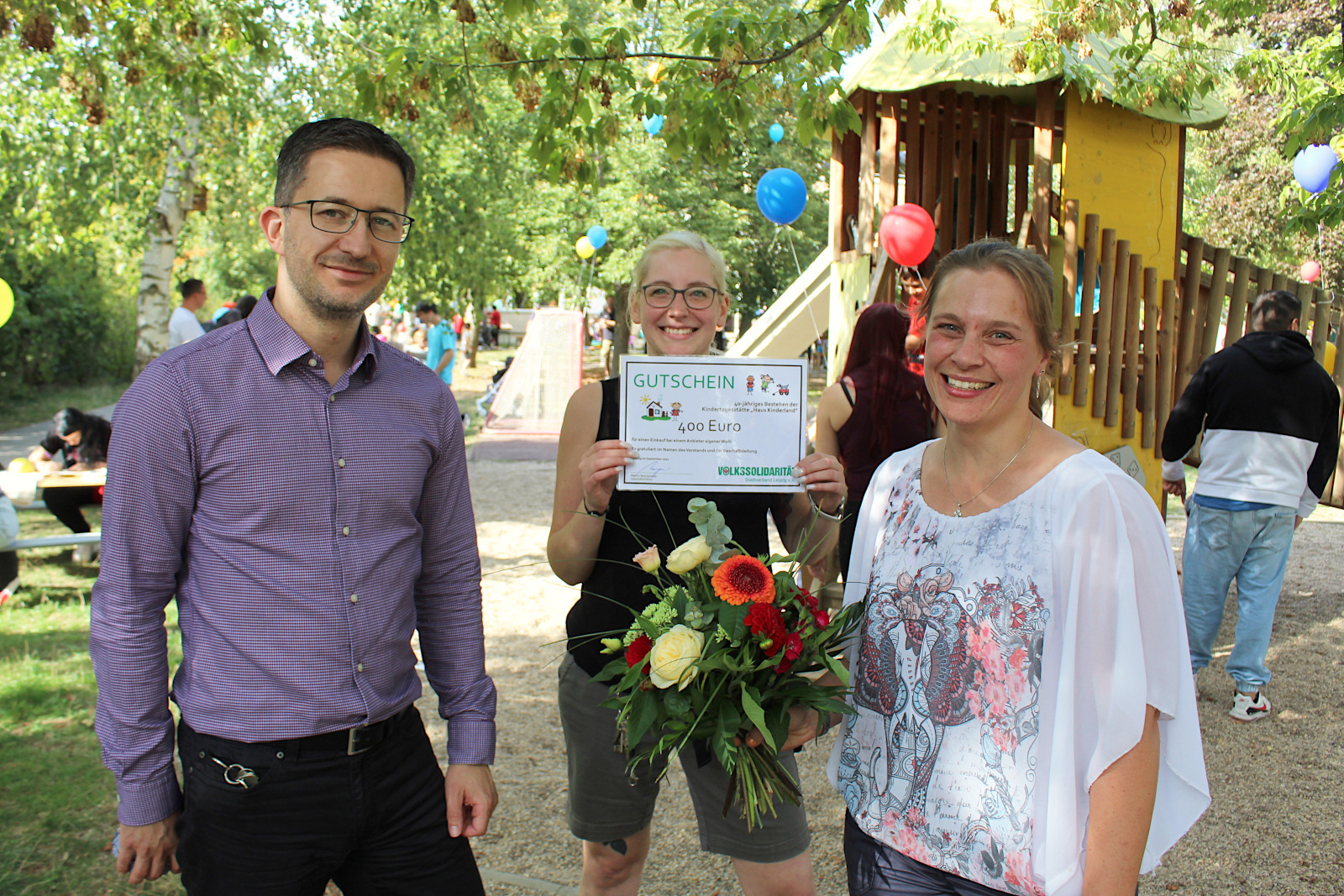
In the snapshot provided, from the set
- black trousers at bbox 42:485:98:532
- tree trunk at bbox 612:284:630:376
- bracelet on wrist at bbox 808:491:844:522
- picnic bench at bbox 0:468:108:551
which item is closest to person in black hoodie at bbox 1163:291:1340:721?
bracelet on wrist at bbox 808:491:844:522

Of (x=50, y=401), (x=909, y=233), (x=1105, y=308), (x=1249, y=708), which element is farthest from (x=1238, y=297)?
(x=50, y=401)

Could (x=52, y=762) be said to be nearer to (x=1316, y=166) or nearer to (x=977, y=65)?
(x=977, y=65)

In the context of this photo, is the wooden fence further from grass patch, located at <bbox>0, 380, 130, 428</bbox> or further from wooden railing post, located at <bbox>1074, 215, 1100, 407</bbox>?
grass patch, located at <bbox>0, 380, 130, 428</bbox>

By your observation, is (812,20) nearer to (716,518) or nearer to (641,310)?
(641,310)

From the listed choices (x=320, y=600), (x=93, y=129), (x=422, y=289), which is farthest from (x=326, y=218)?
(x=422, y=289)

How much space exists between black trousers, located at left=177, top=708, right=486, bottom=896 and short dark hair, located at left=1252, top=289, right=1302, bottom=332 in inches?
209

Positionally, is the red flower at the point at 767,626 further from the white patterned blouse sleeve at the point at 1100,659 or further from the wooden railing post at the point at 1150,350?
the wooden railing post at the point at 1150,350

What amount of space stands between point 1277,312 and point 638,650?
500 centimetres

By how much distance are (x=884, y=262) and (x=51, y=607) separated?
7.38 metres

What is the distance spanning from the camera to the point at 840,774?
2129 mm

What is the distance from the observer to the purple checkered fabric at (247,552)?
201cm

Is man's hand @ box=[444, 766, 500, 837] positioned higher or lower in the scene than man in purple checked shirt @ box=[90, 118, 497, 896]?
lower

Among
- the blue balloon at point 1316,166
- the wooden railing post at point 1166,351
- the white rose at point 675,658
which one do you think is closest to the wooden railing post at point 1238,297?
the wooden railing post at point 1166,351

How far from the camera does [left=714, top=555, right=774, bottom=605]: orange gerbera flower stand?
1.93 meters
